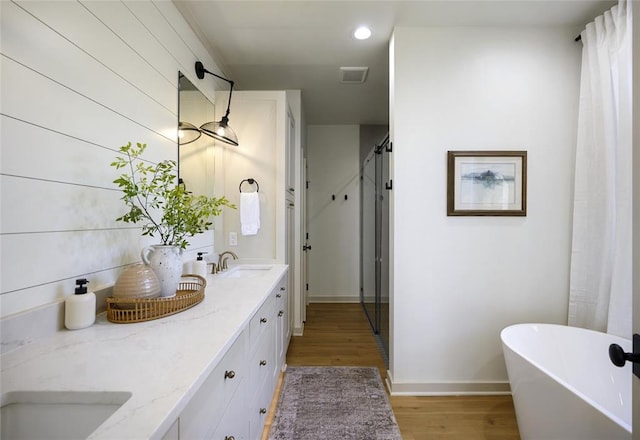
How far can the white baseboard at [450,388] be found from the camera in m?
2.03

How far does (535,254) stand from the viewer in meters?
2.04

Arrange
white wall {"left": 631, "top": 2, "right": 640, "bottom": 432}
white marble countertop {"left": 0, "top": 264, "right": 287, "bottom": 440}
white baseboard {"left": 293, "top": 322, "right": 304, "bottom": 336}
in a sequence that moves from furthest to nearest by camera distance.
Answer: white baseboard {"left": 293, "top": 322, "right": 304, "bottom": 336}
white wall {"left": 631, "top": 2, "right": 640, "bottom": 432}
white marble countertop {"left": 0, "top": 264, "right": 287, "bottom": 440}

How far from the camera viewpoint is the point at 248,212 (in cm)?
233

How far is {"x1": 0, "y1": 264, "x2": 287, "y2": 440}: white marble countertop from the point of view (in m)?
0.56

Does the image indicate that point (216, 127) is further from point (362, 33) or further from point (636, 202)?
point (636, 202)

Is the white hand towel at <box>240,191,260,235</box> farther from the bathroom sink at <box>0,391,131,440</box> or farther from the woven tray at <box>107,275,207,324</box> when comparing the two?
the bathroom sink at <box>0,391,131,440</box>

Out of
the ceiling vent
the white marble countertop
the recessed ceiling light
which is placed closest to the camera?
the white marble countertop

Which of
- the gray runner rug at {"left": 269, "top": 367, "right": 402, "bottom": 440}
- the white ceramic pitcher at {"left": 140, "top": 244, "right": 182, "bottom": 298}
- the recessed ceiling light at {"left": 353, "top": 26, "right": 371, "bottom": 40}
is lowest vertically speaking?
the gray runner rug at {"left": 269, "top": 367, "right": 402, "bottom": 440}

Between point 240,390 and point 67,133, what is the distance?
1.15m

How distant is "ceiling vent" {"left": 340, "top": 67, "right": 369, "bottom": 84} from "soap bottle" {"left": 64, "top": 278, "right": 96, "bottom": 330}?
2481 mm

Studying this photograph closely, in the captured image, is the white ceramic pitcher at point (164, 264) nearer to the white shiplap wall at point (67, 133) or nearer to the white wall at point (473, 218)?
the white shiplap wall at point (67, 133)

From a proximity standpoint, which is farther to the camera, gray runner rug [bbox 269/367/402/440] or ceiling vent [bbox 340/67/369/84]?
ceiling vent [bbox 340/67/369/84]

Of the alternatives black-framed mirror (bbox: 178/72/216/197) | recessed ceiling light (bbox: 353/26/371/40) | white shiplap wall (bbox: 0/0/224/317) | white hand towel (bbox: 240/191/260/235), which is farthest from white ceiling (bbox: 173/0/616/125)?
white hand towel (bbox: 240/191/260/235)

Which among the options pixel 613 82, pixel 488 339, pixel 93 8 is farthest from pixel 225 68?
pixel 488 339
